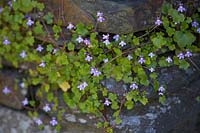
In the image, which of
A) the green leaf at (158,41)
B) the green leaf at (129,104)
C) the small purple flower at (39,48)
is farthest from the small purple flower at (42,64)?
the green leaf at (158,41)

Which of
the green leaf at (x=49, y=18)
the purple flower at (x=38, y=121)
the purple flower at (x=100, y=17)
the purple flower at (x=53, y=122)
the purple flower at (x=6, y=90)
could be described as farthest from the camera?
the purple flower at (x=6, y=90)

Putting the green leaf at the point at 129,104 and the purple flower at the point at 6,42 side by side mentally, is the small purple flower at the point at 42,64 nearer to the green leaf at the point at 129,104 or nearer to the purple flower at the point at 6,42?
the purple flower at the point at 6,42

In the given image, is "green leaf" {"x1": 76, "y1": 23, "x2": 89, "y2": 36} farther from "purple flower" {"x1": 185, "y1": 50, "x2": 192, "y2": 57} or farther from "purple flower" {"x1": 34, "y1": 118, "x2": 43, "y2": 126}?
"purple flower" {"x1": 34, "y1": 118, "x2": 43, "y2": 126}

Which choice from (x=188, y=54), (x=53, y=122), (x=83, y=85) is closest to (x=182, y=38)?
(x=188, y=54)

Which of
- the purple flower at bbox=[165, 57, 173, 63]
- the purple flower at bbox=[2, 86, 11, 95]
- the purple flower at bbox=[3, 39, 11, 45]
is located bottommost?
the purple flower at bbox=[165, 57, 173, 63]

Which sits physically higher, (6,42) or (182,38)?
(6,42)

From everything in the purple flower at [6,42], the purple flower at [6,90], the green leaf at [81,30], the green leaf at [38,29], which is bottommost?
the purple flower at [6,90]

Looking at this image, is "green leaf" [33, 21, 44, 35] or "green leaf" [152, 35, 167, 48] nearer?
"green leaf" [152, 35, 167, 48]

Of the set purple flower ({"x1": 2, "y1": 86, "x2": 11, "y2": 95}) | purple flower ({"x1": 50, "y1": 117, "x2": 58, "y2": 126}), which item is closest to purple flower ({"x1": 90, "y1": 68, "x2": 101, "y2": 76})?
purple flower ({"x1": 50, "y1": 117, "x2": 58, "y2": 126})

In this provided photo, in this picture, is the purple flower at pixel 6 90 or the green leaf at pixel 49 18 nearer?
the green leaf at pixel 49 18

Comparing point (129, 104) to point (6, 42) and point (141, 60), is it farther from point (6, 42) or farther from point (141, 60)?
point (6, 42)

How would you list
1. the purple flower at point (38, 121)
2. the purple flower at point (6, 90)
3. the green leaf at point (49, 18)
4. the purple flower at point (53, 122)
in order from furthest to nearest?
the purple flower at point (6, 90) → the purple flower at point (38, 121) → the purple flower at point (53, 122) → the green leaf at point (49, 18)
